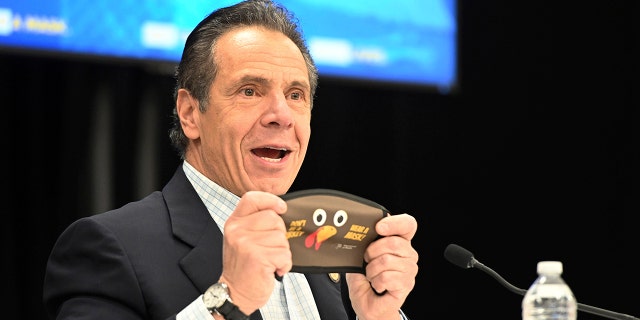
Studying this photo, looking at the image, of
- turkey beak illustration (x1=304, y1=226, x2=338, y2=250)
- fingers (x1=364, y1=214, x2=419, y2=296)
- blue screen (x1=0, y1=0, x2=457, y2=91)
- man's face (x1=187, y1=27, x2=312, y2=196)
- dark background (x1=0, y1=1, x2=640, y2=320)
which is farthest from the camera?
dark background (x1=0, y1=1, x2=640, y2=320)

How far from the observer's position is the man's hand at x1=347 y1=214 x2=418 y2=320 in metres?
2.47

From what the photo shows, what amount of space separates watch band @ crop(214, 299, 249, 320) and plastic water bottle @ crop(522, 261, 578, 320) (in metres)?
0.62

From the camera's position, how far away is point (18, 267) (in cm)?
438

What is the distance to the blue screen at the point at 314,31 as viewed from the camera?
4.23 m

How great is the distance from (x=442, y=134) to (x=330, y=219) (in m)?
3.47

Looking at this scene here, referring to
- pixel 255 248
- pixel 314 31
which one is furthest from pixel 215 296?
pixel 314 31

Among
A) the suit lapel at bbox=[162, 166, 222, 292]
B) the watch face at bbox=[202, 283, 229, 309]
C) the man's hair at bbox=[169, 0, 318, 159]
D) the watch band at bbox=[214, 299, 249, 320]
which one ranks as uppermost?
the man's hair at bbox=[169, 0, 318, 159]

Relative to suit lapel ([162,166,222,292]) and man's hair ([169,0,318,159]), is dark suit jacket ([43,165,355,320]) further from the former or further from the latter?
man's hair ([169,0,318,159])

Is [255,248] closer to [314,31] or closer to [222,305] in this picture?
[222,305]

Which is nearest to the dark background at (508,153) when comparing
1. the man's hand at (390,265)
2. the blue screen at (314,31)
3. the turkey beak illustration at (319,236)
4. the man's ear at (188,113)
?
the blue screen at (314,31)

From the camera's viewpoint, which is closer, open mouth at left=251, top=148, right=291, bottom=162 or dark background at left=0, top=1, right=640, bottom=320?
open mouth at left=251, top=148, right=291, bottom=162

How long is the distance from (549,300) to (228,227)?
2.33 feet

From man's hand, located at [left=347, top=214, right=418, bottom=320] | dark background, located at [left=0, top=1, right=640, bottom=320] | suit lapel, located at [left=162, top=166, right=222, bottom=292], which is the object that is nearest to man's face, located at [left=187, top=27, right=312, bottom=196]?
suit lapel, located at [left=162, top=166, right=222, bottom=292]

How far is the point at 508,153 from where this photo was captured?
596cm
